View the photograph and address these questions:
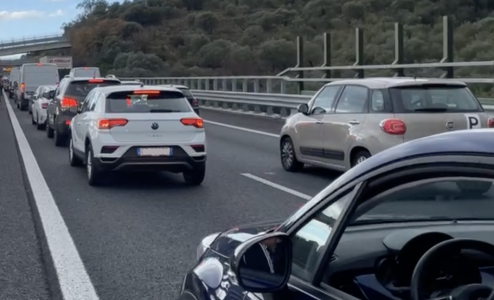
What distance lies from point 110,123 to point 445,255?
10744 millimetres

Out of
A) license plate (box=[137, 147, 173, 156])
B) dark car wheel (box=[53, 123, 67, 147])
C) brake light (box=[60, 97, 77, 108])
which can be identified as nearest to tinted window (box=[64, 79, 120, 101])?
brake light (box=[60, 97, 77, 108])

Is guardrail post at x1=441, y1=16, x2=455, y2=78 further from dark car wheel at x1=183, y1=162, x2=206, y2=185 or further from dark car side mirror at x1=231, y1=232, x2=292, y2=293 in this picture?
dark car side mirror at x1=231, y1=232, x2=292, y2=293

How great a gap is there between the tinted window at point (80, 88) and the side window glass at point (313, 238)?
18269mm

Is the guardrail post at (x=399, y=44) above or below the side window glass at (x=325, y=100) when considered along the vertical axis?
above

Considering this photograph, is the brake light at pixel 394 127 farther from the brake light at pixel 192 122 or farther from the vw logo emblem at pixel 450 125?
the brake light at pixel 192 122

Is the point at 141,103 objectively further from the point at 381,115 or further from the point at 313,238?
the point at 313,238

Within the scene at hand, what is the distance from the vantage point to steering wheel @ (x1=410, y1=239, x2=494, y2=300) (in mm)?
2957

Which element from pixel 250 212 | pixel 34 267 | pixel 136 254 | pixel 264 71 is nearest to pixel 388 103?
pixel 250 212

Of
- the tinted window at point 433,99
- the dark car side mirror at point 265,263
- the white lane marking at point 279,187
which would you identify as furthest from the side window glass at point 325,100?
the dark car side mirror at point 265,263

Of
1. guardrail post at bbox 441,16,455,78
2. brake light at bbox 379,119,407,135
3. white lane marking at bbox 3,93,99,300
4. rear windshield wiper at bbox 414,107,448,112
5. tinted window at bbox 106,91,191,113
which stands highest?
guardrail post at bbox 441,16,455,78

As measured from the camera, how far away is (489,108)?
55.1 ft

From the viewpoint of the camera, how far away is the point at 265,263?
328cm

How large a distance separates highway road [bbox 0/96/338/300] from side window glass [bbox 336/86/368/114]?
1183 mm

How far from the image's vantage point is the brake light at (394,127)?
1210 centimetres
